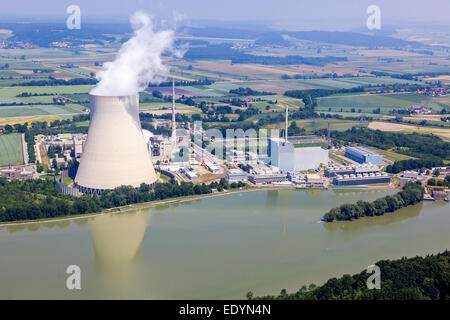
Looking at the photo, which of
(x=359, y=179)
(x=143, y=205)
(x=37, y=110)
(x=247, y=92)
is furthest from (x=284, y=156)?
(x=247, y=92)

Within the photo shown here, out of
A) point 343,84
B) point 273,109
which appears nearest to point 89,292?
point 273,109

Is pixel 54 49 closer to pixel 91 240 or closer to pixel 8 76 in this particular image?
pixel 8 76

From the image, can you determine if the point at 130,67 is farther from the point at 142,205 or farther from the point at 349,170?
the point at 349,170

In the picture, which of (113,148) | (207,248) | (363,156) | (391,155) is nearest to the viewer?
(207,248)

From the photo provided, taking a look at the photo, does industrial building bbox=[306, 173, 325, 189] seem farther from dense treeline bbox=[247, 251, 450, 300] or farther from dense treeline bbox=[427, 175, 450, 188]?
dense treeline bbox=[247, 251, 450, 300]

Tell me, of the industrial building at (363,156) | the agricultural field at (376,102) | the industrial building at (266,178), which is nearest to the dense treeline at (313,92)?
the agricultural field at (376,102)

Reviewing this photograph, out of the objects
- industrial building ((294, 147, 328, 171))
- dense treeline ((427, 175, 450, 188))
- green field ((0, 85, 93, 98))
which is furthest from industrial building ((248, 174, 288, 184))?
green field ((0, 85, 93, 98))
